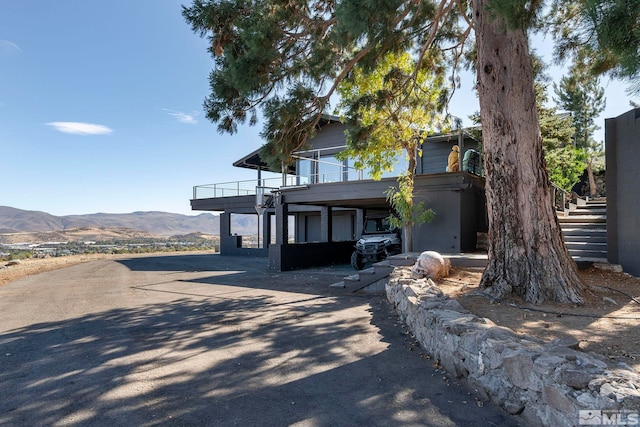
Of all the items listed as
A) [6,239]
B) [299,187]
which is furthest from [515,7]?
[6,239]

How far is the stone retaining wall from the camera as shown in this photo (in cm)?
242

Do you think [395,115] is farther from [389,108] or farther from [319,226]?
[319,226]

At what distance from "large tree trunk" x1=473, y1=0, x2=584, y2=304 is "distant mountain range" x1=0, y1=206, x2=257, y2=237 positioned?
9287cm

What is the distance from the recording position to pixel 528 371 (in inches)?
115

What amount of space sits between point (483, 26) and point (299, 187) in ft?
29.6

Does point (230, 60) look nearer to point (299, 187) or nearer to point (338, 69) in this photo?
point (338, 69)

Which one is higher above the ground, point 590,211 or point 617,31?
point 617,31

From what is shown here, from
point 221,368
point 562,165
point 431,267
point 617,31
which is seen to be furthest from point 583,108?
point 221,368

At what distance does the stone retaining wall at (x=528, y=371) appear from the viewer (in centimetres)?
242

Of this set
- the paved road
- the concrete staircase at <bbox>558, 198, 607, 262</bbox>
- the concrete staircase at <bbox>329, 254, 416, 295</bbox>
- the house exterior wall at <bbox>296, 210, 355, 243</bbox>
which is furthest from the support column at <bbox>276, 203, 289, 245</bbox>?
the concrete staircase at <bbox>558, 198, 607, 262</bbox>

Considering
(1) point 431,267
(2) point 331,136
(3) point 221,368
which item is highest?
(2) point 331,136

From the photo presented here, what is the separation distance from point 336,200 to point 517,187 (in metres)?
8.58

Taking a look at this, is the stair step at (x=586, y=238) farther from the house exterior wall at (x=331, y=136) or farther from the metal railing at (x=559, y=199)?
the house exterior wall at (x=331, y=136)

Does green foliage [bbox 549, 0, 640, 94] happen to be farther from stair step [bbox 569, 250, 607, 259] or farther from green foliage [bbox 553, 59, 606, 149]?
green foliage [bbox 553, 59, 606, 149]
